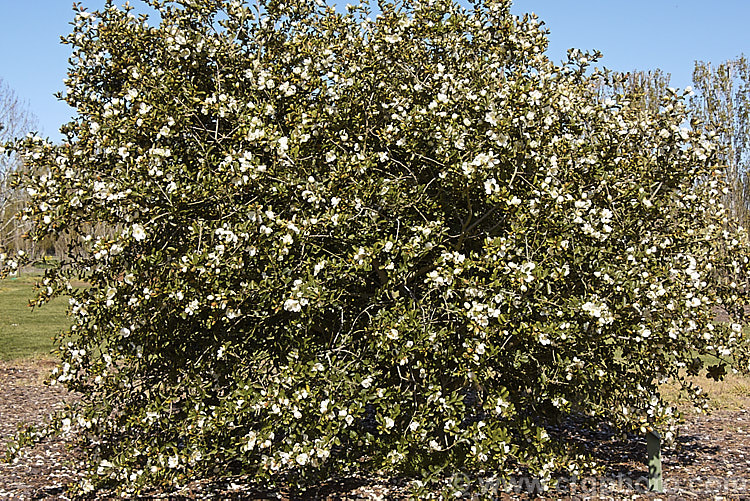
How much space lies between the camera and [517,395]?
4895 millimetres

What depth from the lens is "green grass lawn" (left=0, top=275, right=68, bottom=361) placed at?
40.0ft

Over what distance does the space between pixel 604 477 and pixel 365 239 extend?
3070 millimetres

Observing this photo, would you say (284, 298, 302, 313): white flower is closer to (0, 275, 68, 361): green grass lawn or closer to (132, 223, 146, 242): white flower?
(132, 223, 146, 242): white flower

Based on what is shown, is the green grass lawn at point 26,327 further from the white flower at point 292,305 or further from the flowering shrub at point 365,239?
the white flower at point 292,305

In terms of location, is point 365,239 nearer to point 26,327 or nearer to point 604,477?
point 604,477

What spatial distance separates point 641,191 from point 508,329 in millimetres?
1385

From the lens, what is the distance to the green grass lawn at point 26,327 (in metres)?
12.2

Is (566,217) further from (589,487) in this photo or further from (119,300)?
(119,300)

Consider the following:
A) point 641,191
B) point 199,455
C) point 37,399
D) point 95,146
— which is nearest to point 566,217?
point 641,191

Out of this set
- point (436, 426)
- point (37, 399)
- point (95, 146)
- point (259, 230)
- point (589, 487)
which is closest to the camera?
point (259, 230)

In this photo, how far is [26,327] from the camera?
16.2 m

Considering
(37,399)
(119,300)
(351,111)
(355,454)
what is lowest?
(37,399)

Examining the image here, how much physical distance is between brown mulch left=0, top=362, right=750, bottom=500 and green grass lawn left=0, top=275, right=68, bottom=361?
86.4 inches

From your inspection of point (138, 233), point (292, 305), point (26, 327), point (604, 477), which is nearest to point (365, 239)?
point (292, 305)
